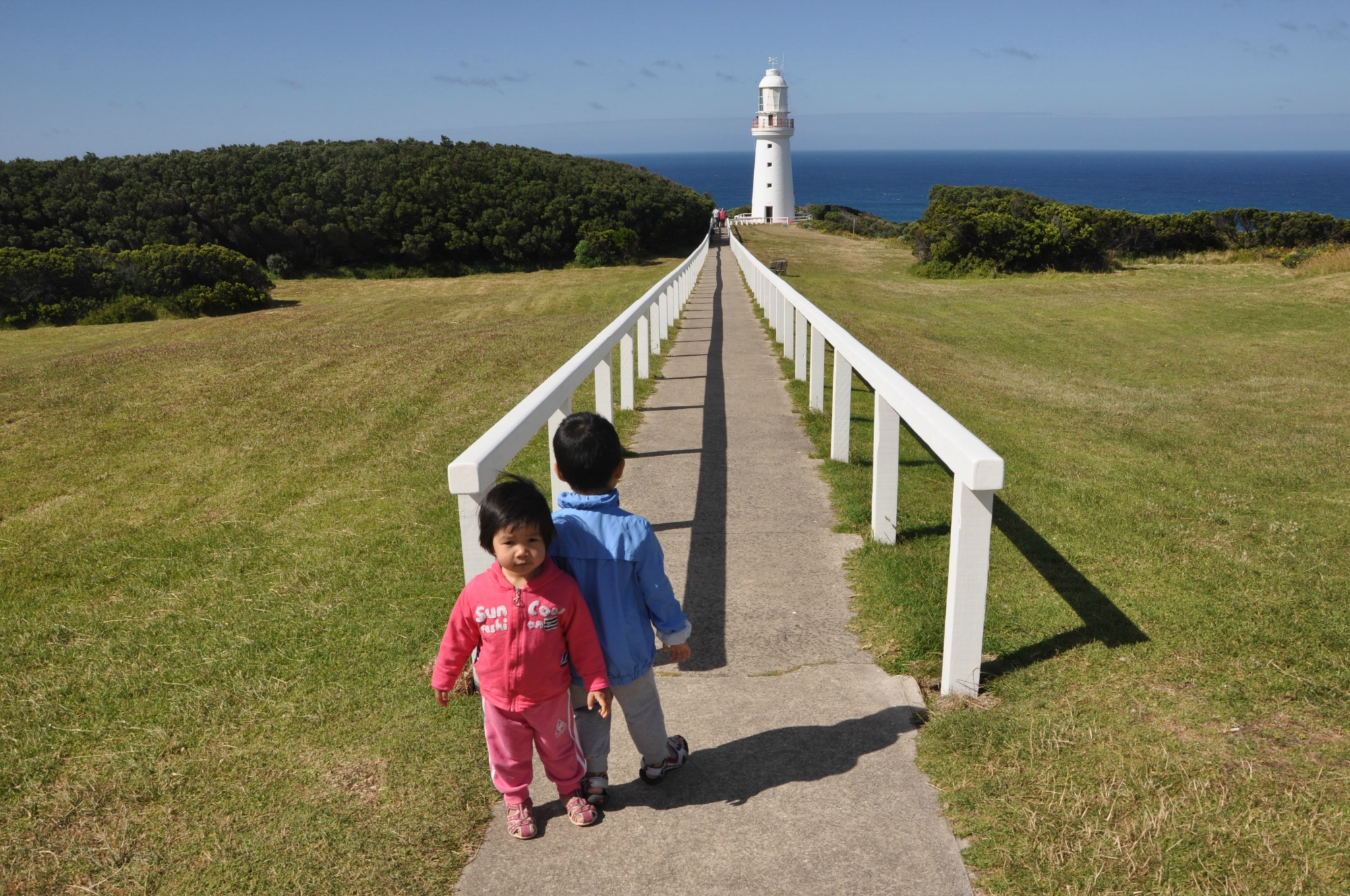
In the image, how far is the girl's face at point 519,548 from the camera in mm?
2652

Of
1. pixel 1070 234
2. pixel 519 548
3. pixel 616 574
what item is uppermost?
pixel 1070 234

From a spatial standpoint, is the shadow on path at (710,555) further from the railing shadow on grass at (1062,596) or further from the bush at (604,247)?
the bush at (604,247)

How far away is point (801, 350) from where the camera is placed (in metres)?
10.3

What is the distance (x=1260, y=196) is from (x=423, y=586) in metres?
201

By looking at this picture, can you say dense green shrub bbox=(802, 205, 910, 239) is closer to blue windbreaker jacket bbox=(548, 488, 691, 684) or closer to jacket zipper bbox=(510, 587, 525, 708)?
blue windbreaker jacket bbox=(548, 488, 691, 684)

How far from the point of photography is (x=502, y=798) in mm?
3148

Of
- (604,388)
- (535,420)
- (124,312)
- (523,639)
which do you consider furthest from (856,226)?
(523,639)

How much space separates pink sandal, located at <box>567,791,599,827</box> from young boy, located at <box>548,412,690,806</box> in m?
0.08

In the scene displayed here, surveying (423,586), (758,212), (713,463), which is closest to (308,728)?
(423,586)

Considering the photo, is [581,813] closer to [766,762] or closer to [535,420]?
[766,762]

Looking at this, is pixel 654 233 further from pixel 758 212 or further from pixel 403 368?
pixel 403 368

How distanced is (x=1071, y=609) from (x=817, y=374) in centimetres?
448

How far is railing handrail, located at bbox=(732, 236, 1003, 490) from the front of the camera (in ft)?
10.8

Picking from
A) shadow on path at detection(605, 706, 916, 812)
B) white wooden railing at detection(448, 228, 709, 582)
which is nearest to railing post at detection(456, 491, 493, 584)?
white wooden railing at detection(448, 228, 709, 582)
